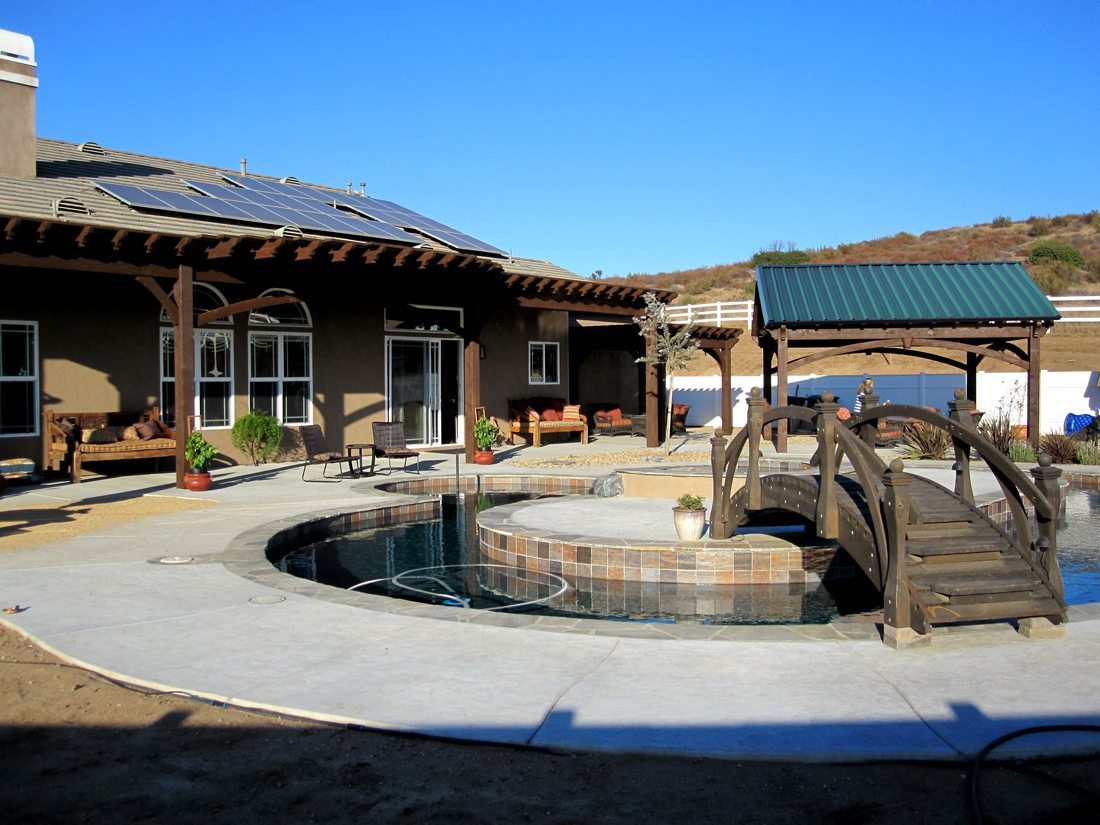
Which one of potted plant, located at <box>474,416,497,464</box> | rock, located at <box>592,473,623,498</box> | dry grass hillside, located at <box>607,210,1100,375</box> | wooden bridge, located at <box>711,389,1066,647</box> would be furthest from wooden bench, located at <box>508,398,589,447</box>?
dry grass hillside, located at <box>607,210,1100,375</box>

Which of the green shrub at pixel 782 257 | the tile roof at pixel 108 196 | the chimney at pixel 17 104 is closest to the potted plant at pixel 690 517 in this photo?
the tile roof at pixel 108 196

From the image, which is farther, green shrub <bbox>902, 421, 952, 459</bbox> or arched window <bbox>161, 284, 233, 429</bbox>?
green shrub <bbox>902, 421, 952, 459</bbox>

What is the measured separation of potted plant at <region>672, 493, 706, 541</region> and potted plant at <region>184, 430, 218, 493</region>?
6.67 metres

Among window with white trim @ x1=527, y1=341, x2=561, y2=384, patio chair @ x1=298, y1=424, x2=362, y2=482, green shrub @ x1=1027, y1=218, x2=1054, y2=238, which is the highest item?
green shrub @ x1=1027, y1=218, x2=1054, y2=238

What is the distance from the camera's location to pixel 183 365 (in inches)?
481

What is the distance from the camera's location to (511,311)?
65.1 feet

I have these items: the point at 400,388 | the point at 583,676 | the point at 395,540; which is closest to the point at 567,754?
the point at 583,676

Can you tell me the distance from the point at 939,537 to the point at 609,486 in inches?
240

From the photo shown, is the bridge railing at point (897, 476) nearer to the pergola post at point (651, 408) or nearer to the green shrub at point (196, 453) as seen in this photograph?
the green shrub at point (196, 453)

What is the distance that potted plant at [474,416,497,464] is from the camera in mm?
15734

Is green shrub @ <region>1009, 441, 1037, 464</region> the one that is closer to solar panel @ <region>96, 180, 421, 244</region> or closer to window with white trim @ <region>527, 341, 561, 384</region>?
window with white trim @ <region>527, 341, 561, 384</region>

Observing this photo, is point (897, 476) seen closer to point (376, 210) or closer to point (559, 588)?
point (559, 588)

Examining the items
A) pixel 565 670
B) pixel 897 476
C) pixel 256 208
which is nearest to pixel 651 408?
pixel 256 208

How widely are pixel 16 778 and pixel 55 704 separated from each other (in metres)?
0.83
